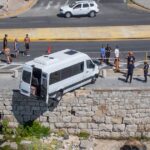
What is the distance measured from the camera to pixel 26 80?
1340 inches

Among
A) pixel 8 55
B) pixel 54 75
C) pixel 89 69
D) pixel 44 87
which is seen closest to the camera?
pixel 44 87

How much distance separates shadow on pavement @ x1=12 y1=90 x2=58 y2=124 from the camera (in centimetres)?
3512

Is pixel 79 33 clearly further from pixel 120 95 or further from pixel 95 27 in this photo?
pixel 120 95

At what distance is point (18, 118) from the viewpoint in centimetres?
3584

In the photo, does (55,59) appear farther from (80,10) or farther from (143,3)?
(143,3)

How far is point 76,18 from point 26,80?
2303 centimetres

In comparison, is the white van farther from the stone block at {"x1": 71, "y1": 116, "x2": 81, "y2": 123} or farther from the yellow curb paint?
the yellow curb paint

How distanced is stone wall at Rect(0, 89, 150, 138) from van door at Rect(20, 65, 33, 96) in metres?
1.06

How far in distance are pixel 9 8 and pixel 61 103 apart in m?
27.8

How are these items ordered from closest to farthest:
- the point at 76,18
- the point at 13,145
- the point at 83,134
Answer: the point at 13,145
the point at 83,134
the point at 76,18

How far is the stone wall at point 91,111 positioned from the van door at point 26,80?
41.8 inches

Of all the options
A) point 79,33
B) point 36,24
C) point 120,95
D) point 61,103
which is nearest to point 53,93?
point 61,103

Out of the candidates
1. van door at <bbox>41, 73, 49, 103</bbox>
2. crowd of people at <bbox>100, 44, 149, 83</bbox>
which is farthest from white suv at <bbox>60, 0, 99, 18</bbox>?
van door at <bbox>41, 73, 49, 103</bbox>

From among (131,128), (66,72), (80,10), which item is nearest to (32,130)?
(66,72)
